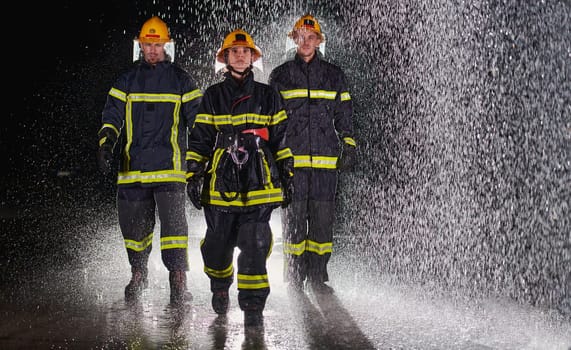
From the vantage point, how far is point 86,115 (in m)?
25.5

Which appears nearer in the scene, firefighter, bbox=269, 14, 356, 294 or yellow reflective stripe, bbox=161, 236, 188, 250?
yellow reflective stripe, bbox=161, 236, 188, 250

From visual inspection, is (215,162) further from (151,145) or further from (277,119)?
(151,145)

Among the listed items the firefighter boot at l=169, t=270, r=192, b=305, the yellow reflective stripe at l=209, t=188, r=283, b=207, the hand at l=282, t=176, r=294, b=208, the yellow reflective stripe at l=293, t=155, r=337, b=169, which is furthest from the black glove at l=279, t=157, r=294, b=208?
the firefighter boot at l=169, t=270, r=192, b=305

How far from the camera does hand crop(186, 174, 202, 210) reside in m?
4.33

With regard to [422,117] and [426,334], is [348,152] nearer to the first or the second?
[426,334]

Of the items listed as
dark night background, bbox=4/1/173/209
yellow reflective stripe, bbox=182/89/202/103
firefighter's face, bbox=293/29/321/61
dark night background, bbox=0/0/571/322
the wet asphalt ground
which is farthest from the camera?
dark night background, bbox=4/1/173/209

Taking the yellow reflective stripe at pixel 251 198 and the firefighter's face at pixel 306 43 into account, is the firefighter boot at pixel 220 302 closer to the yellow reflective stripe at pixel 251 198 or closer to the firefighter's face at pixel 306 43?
the yellow reflective stripe at pixel 251 198

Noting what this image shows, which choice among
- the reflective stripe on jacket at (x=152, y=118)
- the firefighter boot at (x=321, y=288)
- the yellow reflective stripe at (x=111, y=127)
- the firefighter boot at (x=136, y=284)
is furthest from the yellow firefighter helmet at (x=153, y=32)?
the firefighter boot at (x=321, y=288)

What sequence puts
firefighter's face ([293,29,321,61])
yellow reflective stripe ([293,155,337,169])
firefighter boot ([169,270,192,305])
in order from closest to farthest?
1. firefighter boot ([169,270,192,305])
2. yellow reflective stripe ([293,155,337,169])
3. firefighter's face ([293,29,321,61])

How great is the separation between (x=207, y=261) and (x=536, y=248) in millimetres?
3546

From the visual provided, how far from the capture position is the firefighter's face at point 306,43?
5574 millimetres

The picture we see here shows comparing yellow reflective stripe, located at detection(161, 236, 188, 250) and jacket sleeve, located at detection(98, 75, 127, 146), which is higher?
jacket sleeve, located at detection(98, 75, 127, 146)

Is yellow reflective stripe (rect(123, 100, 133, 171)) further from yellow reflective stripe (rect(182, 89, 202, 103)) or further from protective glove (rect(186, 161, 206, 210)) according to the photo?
protective glove (rect(186, 161, 206, 210))

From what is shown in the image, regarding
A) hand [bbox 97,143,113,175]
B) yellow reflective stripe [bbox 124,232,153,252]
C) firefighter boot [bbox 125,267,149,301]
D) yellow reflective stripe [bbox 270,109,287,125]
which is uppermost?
yellow reflective stripe [bbox 270,109,287,125]
